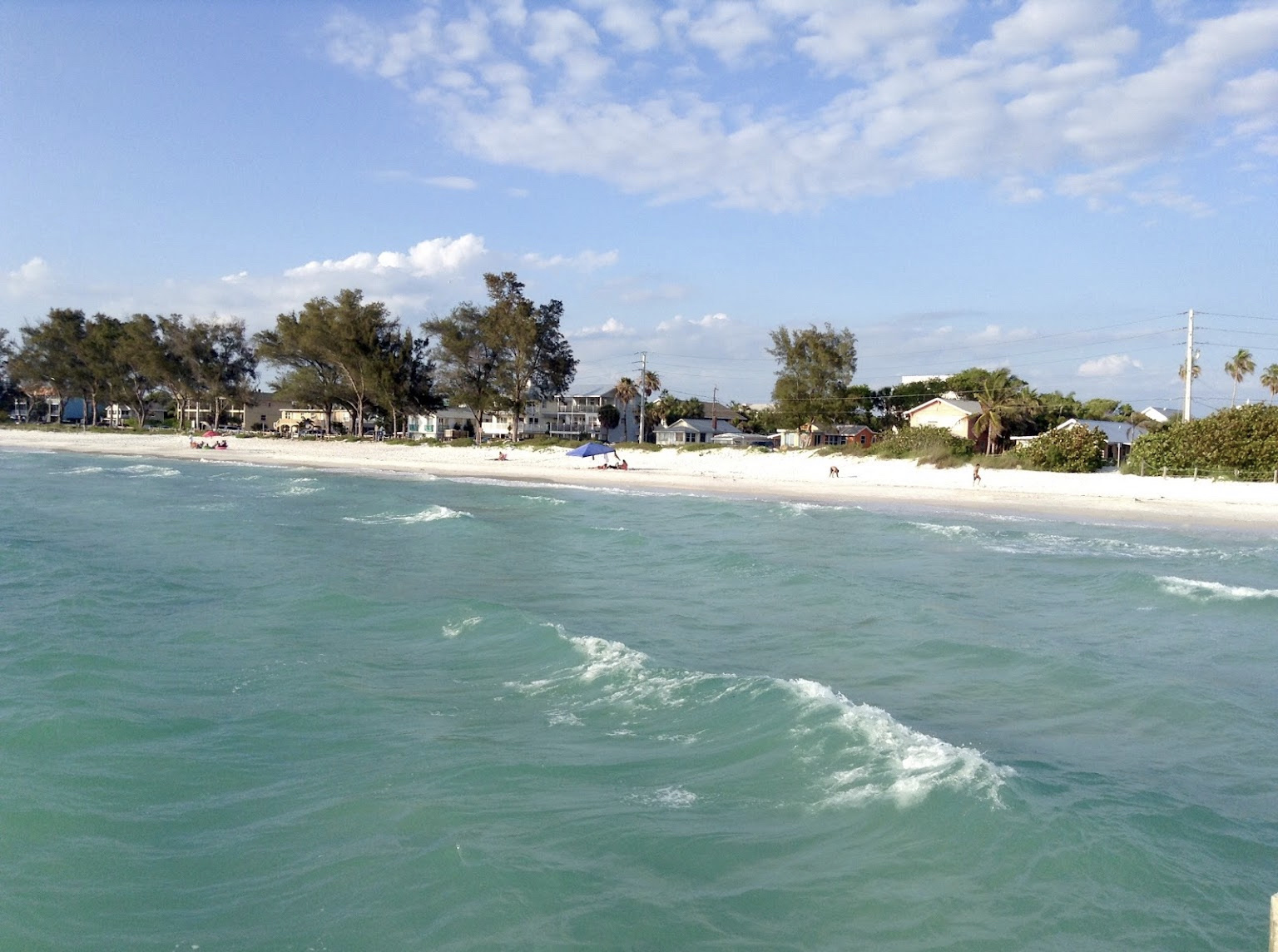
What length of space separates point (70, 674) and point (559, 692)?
5.81 m

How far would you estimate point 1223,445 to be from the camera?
4247 centimetres

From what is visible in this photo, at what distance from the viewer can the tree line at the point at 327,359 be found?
82.2 metres

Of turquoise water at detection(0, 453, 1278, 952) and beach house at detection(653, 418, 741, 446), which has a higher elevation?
beach house at detection(653, 418, 741, 446)

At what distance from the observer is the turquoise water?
6.07 metres

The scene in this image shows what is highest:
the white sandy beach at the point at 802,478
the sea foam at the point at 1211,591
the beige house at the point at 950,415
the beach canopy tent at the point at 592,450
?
the beige house at the point at 950,415

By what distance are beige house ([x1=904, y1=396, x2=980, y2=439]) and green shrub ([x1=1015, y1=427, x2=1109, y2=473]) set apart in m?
12.4

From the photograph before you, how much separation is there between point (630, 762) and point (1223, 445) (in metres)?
43.2

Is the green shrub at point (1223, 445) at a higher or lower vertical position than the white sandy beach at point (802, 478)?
higher

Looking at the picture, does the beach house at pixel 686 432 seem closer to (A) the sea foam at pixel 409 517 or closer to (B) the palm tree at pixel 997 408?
(B) the palm tree at pixel 997 408

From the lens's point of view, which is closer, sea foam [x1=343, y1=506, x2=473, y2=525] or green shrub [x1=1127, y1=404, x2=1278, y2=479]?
sea foam [x1=343, y1=506, x2=473, y2=525]

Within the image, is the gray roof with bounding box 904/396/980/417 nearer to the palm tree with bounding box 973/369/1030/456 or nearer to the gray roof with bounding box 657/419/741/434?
the palm tree with bounding box 973/369/1030/456

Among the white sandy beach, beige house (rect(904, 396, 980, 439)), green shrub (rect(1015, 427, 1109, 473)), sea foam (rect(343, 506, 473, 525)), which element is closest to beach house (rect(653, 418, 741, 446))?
the white sandy beach

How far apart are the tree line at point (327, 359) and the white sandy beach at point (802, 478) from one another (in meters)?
7.58

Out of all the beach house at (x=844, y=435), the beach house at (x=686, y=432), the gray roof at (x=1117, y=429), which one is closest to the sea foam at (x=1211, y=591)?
the gray roof at (x=1117, y=429)
